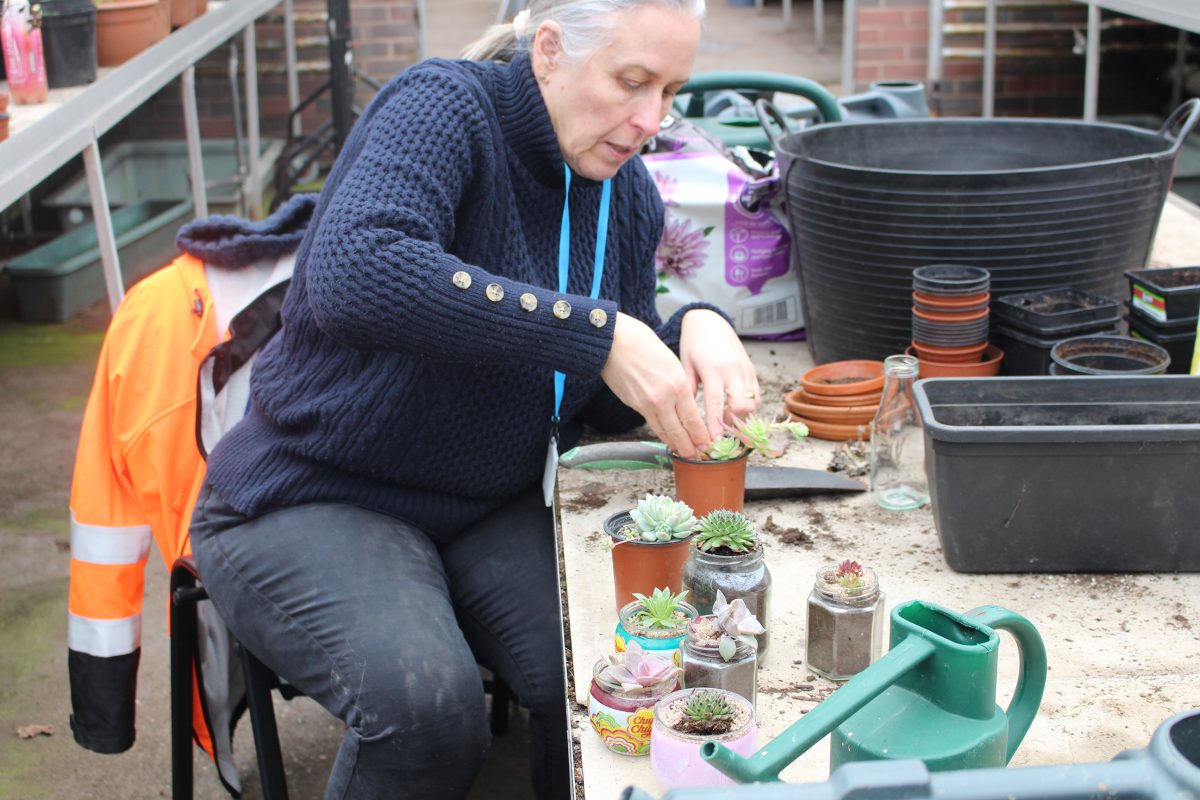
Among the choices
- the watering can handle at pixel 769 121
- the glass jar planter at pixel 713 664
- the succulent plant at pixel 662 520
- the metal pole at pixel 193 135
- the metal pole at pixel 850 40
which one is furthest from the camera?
the metal pole at pixel 850 40

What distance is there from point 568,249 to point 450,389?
311 mm

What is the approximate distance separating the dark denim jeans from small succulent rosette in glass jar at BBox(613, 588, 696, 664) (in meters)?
0.37

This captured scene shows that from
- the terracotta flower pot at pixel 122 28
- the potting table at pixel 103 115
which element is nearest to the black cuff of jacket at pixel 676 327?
the potting table at pixel 103 115

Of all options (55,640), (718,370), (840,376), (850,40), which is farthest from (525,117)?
(850,40)

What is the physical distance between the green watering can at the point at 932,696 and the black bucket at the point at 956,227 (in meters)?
1.21

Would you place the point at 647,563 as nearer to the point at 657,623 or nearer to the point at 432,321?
the point at 657,623

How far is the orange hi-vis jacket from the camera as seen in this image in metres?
1.96

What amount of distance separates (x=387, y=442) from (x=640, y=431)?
582 millimetres

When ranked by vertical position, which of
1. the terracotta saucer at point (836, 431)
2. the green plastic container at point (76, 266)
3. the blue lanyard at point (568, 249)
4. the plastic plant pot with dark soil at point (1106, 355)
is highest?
the blue lanyard at point (568, 249)

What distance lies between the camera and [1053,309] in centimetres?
221

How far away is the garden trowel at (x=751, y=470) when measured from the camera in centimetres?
192

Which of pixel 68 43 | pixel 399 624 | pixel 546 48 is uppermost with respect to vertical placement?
pixel 546 48

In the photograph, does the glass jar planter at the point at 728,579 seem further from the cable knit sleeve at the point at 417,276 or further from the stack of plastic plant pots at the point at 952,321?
the stack of plastic plant pots at the point at 952,321

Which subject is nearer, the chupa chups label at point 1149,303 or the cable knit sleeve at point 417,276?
the cable knit sleeve at point 417,276
